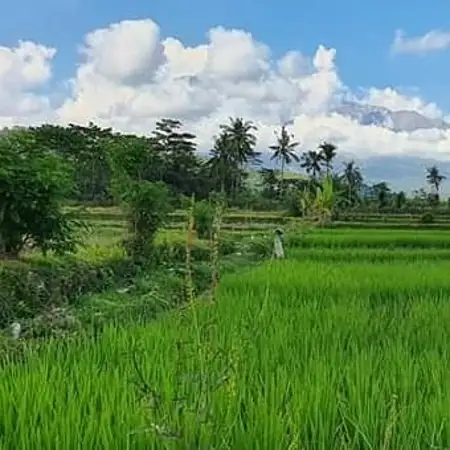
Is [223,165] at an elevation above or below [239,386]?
above

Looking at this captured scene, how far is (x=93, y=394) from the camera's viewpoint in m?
2.92

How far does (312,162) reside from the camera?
2660 inches

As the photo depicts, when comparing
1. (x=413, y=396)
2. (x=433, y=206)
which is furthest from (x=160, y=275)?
(x=433, y=206)

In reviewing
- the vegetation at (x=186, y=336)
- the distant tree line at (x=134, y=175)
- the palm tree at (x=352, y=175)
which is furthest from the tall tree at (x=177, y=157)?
the vegetation at (x=186, y=336)

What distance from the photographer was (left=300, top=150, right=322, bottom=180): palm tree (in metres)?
67.1

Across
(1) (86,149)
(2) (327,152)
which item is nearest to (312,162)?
(2) (327,152)

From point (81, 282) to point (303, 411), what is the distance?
7.68 meters

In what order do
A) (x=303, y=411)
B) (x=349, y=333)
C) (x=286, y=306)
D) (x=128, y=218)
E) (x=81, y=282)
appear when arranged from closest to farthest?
(x=303, y=411) < (x=349, y=333) < (x=286, y=306) < (x=81, y=282) < (x=128, y=218)

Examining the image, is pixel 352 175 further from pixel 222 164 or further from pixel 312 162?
pixel 222 164

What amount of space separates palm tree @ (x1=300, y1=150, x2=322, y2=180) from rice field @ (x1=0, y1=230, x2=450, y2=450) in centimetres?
6207

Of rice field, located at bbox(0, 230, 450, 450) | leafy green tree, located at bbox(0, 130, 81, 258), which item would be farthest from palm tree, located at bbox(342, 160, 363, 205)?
rice field, located at bbox(0, 230, 450, 450)

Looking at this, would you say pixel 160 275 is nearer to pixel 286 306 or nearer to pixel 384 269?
pixel 384 269

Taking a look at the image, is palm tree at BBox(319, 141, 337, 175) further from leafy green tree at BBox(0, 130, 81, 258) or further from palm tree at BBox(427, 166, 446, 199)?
leafy green tree at BBox(0, 130, 81, 258)

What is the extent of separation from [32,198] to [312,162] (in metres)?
59.0
